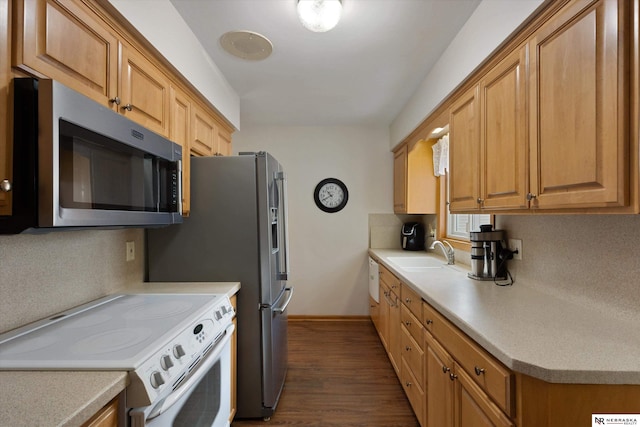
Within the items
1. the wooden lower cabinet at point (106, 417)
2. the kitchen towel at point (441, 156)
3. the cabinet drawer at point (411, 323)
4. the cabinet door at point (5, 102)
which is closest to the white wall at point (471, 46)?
the kitchen towel at point (441, 156)

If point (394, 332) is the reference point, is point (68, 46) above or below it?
above

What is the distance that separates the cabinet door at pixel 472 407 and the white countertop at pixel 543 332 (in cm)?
19

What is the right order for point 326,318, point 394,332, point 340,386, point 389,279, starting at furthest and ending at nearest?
point 326,318, point 389,279, point 394,332, point 340,386

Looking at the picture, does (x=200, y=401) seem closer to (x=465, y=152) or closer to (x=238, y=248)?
(x=238, y=248)

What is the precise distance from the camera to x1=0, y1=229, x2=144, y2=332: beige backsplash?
1.09m

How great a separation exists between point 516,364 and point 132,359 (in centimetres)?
113

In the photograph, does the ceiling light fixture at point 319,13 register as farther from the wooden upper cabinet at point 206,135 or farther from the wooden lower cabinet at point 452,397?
the wooden lower cabinet at point 452,397

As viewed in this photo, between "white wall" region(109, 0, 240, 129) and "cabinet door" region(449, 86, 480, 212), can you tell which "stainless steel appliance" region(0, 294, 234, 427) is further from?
"cabinet door" region(449, 86, 480, 212)

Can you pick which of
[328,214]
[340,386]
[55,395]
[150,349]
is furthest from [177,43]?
[340,386]

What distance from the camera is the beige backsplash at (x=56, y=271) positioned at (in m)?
1.09

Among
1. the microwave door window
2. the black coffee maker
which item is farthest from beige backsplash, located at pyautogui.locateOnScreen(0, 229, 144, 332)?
the black coffee maker

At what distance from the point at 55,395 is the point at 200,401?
67 cm

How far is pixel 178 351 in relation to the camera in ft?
3.39

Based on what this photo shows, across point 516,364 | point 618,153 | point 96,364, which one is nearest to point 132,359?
point 96,364
